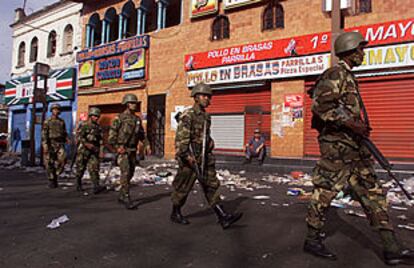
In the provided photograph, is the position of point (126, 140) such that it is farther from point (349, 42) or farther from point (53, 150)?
point (349, 42)

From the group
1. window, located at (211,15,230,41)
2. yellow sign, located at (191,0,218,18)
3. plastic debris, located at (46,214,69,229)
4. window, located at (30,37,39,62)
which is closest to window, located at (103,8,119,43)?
yellow sign, located at (191,0,218,18)

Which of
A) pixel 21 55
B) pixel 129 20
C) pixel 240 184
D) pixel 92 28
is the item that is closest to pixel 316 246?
pixel 240 184

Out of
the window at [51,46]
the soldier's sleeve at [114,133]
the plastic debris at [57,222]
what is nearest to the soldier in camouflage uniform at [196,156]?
the plastic debris at [57,222]

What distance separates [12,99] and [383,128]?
22.8 metres

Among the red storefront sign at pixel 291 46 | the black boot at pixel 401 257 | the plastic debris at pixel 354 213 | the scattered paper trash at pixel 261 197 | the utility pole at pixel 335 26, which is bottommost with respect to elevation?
the scattered paper trash at pixel 261 197

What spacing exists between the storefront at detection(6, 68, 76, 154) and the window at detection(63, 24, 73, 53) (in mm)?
1451

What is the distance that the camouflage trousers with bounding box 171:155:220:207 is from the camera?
399 centimetres

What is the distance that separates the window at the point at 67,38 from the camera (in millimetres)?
18828

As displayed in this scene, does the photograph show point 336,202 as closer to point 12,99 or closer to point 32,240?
point 32,240

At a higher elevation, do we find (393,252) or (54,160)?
(54,160)

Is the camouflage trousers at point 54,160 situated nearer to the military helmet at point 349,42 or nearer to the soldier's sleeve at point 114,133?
the soldier's sleeve at point 114,133

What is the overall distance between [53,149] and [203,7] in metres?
8.62

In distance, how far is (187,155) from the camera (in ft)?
12.8

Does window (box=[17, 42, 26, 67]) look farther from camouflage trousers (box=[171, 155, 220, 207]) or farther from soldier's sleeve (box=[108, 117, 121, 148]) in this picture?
camouflage trousers (box=[171, 155, 220, 207])
